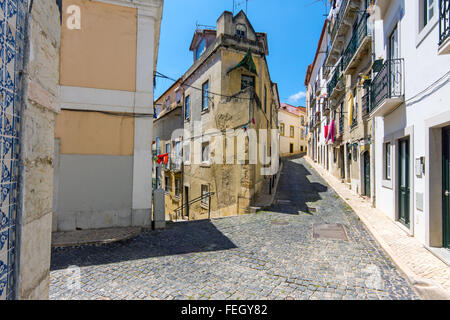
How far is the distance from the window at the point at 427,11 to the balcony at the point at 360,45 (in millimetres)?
5197

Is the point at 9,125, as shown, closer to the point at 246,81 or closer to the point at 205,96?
the point at 246,81

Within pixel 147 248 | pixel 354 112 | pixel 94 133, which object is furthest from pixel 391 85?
pixel 94 133

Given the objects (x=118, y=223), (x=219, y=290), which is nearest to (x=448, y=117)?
(x=219, y=290)

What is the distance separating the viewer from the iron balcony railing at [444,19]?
4.30 metres

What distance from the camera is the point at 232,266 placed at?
4777 millimetres

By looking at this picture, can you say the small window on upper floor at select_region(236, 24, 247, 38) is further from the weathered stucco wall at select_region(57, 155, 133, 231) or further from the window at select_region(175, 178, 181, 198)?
the window at select_region(175, 178, 181, 198)

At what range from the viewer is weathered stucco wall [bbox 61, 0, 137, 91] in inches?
301

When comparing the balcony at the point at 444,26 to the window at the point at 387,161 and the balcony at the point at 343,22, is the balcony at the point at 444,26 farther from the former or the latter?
the balcony at the point at 343,22

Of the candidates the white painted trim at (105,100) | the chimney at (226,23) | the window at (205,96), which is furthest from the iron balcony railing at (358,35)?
the white painted trim at (105,100)

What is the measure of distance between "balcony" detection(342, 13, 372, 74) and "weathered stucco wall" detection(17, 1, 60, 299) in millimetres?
11963

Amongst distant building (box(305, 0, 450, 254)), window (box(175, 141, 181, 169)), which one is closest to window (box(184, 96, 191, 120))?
window (box(175, 141, 181, 169))

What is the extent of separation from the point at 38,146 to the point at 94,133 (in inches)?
249

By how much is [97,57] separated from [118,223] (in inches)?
205

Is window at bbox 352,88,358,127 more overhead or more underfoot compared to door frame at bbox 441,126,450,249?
more overhead
